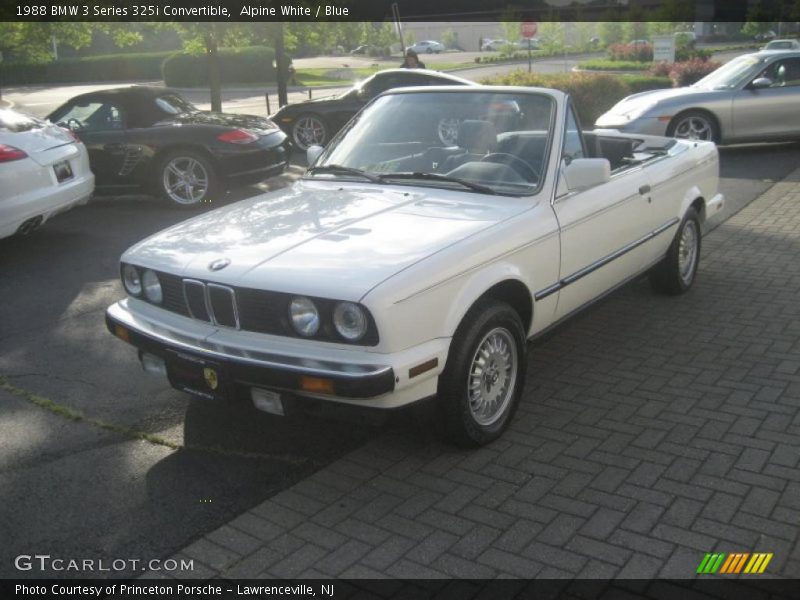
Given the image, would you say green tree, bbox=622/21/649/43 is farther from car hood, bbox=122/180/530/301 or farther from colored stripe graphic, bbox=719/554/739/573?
colored stripe graphic, bbox=719/554/739/573

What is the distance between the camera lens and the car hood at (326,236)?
4031mm

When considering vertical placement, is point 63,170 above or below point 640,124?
above

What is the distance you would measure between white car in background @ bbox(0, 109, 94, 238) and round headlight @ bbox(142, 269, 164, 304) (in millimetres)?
4051

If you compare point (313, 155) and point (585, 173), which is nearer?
point (585, 173)

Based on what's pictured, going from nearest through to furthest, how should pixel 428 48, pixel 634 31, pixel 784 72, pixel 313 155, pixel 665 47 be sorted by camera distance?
pixel 313 155 → pixel 784 72 → pixel 665 47 → pixel 634 31 → pixel 428 48

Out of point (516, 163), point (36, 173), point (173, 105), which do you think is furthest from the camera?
point (173, 105)

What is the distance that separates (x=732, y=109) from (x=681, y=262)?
7.82 m

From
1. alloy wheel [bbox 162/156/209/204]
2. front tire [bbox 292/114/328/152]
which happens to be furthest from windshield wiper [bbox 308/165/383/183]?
front tire [bbox 292/114/328/152]

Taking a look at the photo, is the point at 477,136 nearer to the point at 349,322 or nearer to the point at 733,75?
the point at 349,322

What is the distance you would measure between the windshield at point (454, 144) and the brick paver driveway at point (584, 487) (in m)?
1.28

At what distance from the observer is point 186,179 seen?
36.3ft

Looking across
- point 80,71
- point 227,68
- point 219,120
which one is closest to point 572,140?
point 219,120

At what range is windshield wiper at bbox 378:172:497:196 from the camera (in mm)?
5059

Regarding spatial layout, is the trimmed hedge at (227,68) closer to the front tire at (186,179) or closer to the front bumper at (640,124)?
the front bumper at (640,124)
